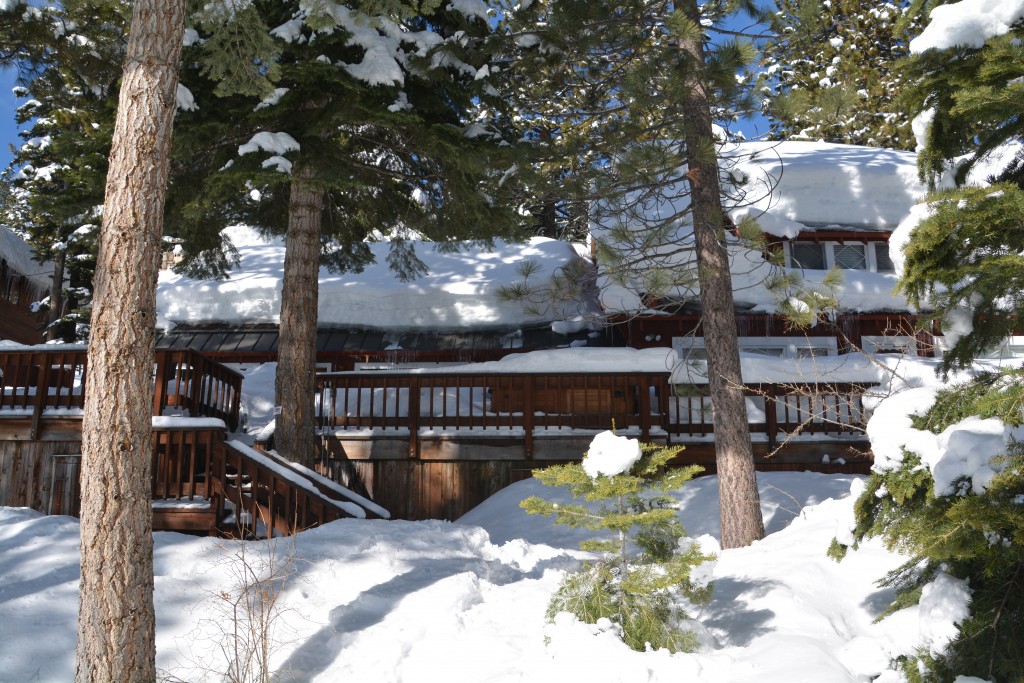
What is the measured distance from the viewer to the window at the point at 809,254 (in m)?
16.8

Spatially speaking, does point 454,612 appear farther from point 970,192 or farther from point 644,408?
point 644,408

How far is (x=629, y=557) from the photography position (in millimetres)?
5477

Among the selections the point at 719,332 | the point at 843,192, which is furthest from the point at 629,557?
the point at 843,192

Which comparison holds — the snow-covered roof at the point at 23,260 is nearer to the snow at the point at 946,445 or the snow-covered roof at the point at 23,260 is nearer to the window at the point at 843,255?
the window at the point at 843,255

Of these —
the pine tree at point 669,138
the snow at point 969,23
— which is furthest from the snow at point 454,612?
the snow at point 969,23

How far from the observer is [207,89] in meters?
10.1

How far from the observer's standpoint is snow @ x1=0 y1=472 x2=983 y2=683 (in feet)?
15.7

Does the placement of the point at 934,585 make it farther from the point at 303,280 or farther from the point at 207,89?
the point at 207,89

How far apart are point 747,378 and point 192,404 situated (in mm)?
8492

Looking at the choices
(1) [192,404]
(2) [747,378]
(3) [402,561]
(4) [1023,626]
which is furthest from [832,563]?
(1) [192,404]

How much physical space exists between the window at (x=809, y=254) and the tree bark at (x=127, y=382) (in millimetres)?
14119

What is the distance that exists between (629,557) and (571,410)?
7.74 m

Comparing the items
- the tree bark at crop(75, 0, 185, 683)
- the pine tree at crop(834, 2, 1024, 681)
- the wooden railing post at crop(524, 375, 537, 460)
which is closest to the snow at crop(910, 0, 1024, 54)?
the pine tree at crop(834, 2, 1024, 681)

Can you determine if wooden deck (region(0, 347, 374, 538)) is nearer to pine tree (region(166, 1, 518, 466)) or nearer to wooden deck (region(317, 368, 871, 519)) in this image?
pine tree (region(166, 1, 518, 466))
